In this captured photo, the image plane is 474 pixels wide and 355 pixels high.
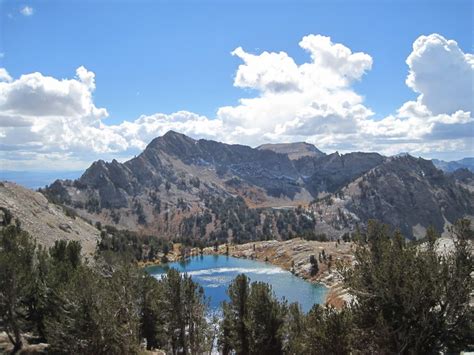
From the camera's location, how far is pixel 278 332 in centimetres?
4903

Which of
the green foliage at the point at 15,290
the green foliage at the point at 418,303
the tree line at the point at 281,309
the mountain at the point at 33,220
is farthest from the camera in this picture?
the mountain at the point at 33,220

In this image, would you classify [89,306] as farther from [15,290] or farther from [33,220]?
[33,220]

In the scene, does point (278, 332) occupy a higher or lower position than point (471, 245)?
lower

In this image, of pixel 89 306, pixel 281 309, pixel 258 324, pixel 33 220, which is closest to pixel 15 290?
pixel 89 306

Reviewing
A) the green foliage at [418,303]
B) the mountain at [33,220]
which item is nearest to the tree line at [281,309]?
the green foliage at [418,303]

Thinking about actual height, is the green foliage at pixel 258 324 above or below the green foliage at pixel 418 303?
below

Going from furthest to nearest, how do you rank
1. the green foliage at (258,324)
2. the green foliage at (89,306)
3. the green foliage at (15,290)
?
1. the green foliage at (15,290)
2. the green foliage at (258,324)
3. the green foliage at (89,306)

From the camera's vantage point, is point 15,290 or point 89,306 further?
point 15,290

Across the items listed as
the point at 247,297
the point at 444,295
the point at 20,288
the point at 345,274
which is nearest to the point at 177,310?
the point at 247,297

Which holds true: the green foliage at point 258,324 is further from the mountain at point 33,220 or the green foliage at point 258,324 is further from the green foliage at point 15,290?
the mountain at point 33,220

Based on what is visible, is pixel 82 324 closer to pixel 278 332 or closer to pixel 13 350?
pixel 13 350

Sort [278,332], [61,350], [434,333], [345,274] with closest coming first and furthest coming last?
[434,333]
[345,274]
[61,350]
[278,332]

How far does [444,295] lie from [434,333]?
293 centimetres

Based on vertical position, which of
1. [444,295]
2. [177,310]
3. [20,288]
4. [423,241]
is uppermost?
[423,241]
